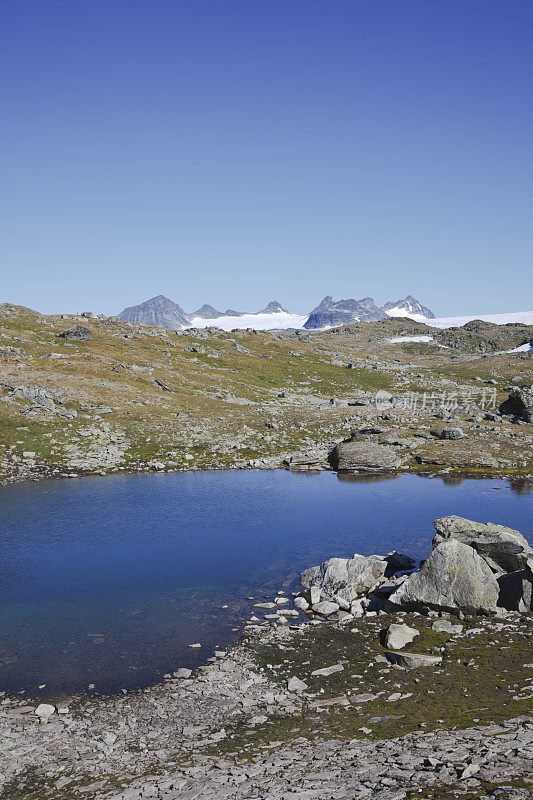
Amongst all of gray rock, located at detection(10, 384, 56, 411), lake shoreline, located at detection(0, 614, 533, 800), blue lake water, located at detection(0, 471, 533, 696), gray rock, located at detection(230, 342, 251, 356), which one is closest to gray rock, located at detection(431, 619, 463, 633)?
lake shoreline, located at detection(0, 614, 533, 800)

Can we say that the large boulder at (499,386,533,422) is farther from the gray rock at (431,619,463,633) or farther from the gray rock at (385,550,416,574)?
the gray rock at (431,619,463,633)

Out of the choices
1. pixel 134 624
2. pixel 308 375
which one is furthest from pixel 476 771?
pixel 308 375

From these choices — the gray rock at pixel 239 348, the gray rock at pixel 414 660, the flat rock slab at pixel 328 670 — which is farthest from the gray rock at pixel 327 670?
the gray rock at pixel 239 348

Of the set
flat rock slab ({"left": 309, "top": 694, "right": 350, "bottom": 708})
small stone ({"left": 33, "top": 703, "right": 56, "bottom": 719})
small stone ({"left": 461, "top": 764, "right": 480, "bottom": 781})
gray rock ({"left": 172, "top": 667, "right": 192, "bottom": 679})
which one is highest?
small stone ({"left": 461, "top": 764, "right": 480, "bottom": 781})

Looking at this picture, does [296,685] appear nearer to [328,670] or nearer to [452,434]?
[328,670]

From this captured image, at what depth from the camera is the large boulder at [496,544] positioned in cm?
3262

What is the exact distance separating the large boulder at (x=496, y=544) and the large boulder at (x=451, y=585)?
8.01ft

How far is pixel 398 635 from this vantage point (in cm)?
2730

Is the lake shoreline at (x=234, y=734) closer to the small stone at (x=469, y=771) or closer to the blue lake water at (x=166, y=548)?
the small stone at (x=469, y=771)

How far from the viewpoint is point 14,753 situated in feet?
64.5

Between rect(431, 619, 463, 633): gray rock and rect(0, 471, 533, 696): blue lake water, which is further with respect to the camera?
rect(431, 619, 463, 633): gray rock

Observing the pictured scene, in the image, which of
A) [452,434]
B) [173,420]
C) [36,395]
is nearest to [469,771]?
[452,434]

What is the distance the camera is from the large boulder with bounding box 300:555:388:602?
34.2 meters

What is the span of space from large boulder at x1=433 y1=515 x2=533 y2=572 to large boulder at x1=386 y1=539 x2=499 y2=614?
96.1 inches
